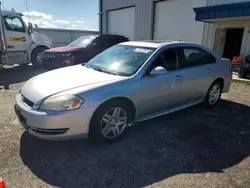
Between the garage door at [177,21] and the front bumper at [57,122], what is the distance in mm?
10007

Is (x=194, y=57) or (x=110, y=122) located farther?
(x=194, y=57)

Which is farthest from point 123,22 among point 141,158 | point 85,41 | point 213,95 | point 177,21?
point 141,158

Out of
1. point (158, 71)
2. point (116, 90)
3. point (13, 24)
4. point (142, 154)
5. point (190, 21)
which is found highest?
point (190, 21)

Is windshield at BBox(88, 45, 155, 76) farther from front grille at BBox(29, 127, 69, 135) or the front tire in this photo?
front grille at BBox(29, 127, 69, 135)

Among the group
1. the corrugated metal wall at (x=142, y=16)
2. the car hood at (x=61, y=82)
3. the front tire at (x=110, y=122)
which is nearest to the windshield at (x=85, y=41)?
the car hood at (x=61, y=82)

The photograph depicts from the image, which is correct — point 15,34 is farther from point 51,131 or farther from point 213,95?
point 213,95

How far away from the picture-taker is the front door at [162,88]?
3.50 meters

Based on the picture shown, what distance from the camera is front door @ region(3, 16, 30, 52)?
29.2 ft

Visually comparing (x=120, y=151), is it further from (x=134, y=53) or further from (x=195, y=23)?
(x=195, y=23)

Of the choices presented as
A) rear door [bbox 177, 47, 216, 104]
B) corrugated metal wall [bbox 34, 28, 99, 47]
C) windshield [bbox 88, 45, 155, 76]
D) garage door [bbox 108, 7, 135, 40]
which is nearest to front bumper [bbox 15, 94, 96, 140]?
windshield [bbox 88, 45, 155, 76]

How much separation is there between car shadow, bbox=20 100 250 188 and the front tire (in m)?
0.14

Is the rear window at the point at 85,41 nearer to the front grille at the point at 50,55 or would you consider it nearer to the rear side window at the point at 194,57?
the front grille at the point at 50,55

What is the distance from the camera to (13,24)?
912 centimetres

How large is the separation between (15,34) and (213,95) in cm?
817
